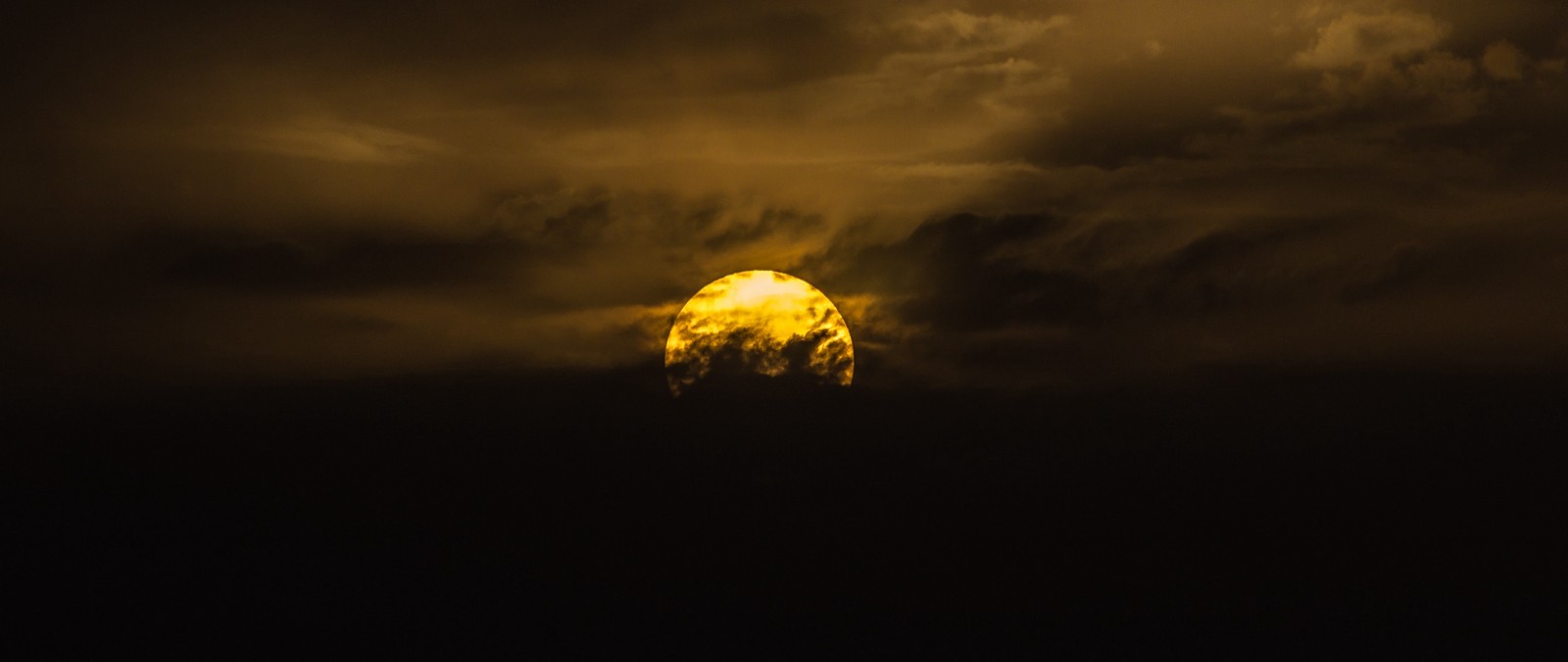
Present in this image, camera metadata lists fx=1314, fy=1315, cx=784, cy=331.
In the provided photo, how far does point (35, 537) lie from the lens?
56594 millimetres

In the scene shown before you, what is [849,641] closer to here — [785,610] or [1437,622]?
[785,610]

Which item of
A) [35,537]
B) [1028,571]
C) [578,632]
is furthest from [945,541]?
[35,537]

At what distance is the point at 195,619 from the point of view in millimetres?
56781

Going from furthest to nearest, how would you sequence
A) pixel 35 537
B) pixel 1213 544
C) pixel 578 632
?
pixel 1213 544
pixel 578 632
pixel 35 537

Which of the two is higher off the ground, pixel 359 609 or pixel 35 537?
pixel 35 537

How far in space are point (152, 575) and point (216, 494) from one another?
489 cm

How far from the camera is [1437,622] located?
5941cm

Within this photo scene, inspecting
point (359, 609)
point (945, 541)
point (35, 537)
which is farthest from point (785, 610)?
point (35, 537)

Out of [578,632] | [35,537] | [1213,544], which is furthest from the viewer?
[1213,544]

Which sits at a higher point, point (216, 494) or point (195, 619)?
point (216, 494)

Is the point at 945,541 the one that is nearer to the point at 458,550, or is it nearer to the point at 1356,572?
the point at 1356,572

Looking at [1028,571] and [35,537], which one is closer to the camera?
[35,537]

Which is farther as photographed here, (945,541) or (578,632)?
(945,541)

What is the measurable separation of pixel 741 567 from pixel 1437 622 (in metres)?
32.4
